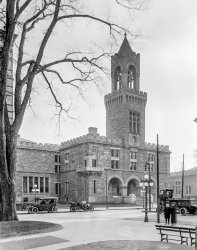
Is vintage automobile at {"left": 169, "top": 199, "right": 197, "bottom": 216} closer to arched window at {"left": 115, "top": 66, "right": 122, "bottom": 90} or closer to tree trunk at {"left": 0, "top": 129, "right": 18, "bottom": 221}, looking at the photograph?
tree trunk at {"left": 0, "top": 129, "right": 18, "bottom": 221}

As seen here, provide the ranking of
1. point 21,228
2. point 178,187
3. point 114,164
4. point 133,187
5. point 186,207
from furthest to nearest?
1. point 178,187
2. point 133,187
3. point 114,164
4. point 186,207
5. point 21,228

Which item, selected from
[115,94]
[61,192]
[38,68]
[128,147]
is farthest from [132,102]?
[38,68]

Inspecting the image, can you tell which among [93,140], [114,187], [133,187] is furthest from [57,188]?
[133,187]

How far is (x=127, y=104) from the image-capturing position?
6025 centimetres

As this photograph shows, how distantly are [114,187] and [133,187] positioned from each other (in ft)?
13.6

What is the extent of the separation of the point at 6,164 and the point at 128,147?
1687 inches

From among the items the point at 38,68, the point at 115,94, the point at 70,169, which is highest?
the point at 115,94

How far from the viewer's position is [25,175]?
183 feet

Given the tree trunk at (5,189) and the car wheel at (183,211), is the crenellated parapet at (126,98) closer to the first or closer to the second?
the car wheel at (183,211)

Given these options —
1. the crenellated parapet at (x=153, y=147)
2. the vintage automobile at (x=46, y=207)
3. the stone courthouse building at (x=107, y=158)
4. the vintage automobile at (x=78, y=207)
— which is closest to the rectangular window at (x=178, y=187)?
the stone courthouse building at (x=107, y=158)

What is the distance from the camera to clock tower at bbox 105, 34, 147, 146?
59.7 m

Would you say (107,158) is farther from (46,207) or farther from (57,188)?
(46,207)

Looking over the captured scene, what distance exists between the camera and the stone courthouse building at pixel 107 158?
5475 centimetres

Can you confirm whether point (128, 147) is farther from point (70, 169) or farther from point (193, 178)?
point (193, 178)
